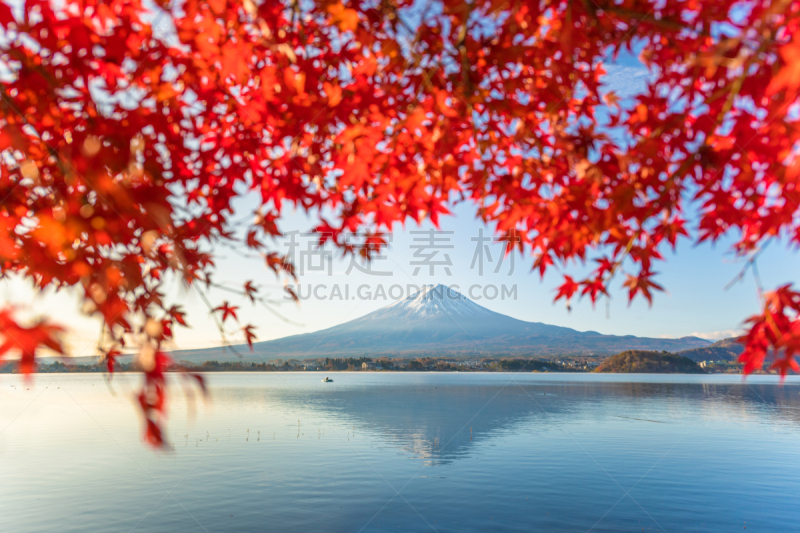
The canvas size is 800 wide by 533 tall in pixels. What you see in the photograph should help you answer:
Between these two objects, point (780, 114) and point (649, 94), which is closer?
point (780, 114)

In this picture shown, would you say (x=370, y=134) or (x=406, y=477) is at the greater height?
(x=370, y=134)

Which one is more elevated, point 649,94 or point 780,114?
point 649,94

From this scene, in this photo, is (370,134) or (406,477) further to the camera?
(406,477)

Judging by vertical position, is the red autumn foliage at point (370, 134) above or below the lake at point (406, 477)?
above

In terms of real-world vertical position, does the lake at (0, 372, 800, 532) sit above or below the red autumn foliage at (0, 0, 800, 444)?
below

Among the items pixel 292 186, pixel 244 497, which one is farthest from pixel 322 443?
pixel 292 186

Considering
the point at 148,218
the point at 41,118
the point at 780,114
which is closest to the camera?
the point at 148,218

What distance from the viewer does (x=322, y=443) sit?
35781 millimetres

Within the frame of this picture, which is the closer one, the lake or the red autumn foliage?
the red autumn foliage

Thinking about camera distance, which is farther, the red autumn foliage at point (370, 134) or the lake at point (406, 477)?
the lake at point (406, 477)

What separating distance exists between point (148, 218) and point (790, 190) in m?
4.28

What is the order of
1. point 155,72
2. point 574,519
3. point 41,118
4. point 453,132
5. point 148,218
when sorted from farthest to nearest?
1. point 574,519
2. point 453,132
3. point 155,72
4. point 41,118
5. point 148,218

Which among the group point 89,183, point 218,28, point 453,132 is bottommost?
point 89,183

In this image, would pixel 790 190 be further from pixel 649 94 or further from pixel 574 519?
pixel 574 519
